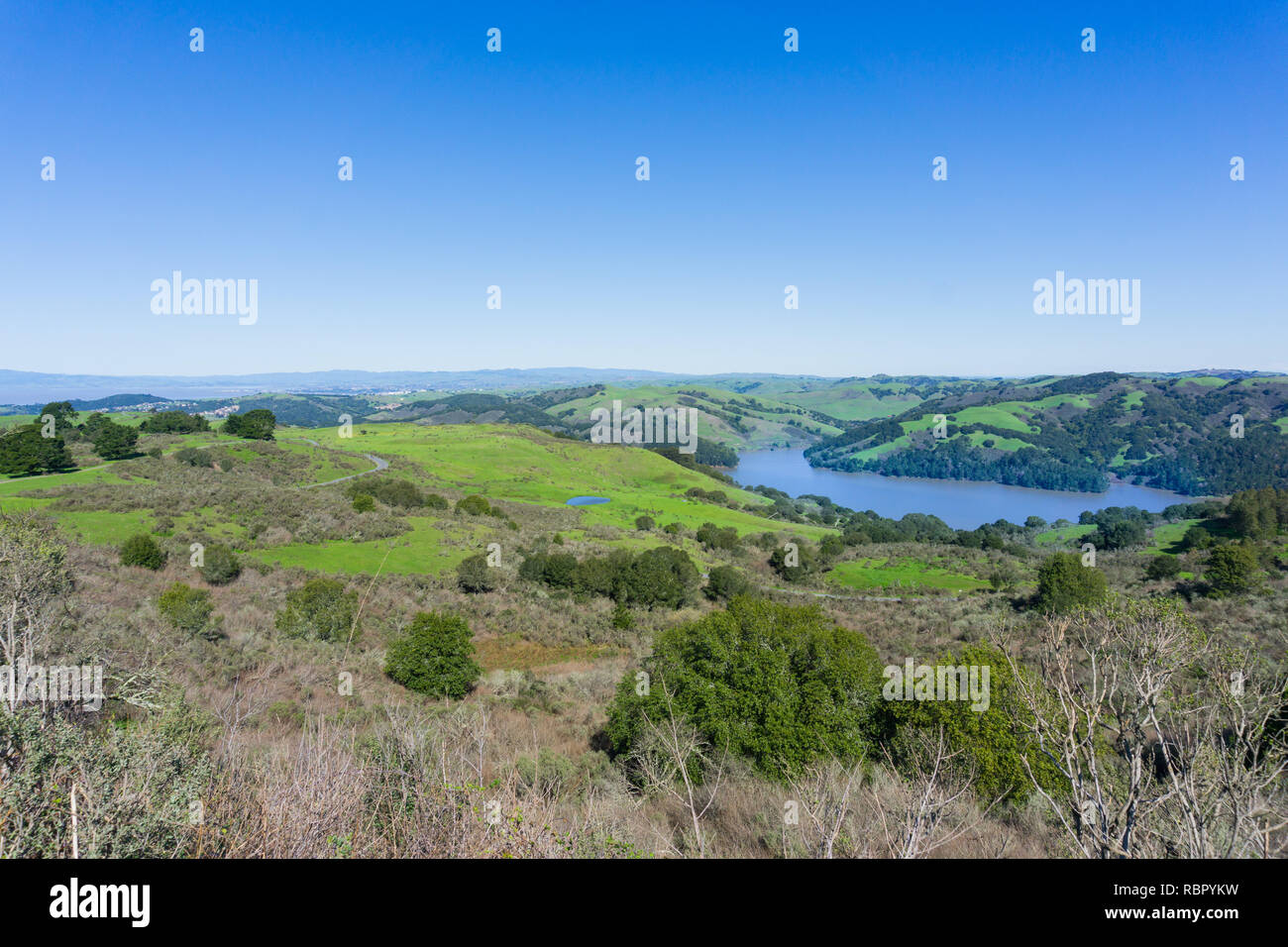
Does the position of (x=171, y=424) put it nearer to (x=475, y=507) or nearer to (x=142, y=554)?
(x=475, y=507)

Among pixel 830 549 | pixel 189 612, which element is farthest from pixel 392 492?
pixel 830 549

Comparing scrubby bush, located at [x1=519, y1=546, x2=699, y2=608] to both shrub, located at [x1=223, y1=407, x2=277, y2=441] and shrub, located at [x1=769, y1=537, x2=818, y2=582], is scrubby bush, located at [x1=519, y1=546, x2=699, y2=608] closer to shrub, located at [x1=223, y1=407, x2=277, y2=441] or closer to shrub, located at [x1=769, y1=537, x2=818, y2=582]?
shrub, located at [x1=769, y1=537, x2=818, y2=582]

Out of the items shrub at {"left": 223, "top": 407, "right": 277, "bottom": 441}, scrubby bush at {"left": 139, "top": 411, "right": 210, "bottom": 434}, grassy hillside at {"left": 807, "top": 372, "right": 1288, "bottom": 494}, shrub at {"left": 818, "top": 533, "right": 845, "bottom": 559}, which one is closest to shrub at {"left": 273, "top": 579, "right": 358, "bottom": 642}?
shrub at {"left": 818, "top": 533, "right": 845, "bottom": 559}

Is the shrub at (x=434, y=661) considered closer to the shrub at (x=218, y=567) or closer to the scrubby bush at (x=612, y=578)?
the shrub at (x=218, y=567)

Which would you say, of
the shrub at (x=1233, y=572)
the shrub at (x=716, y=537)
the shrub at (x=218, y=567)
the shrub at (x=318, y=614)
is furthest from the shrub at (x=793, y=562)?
the shrub at (x=218, y=567)
